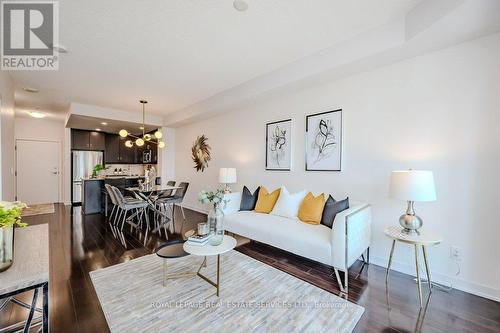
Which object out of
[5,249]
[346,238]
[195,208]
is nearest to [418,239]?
[346,238]

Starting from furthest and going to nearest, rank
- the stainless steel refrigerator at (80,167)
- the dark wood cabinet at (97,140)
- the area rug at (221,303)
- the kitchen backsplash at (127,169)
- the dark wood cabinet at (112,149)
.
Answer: the kitchen backsplash at (127,169) < the dark wood cabinet at (112,149) < the dark wood cabinet at (97,140) < the stainless steel refrigerator at (80,167) < the area rug at (221,303)

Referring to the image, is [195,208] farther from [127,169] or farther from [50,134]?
[50,134]

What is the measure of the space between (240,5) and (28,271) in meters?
2.50

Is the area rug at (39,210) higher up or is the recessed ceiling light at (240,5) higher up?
the recessed ceiling light at (240,5)

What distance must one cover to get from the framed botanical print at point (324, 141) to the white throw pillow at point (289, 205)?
0.50 m

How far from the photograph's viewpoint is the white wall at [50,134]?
657cm

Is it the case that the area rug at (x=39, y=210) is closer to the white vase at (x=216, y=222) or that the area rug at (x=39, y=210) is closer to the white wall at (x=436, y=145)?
the white vase at (x=216, y=222)

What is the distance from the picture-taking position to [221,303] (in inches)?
77.5

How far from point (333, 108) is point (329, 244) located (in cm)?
194

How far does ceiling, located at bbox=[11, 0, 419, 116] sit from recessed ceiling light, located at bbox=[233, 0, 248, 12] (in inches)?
1.9

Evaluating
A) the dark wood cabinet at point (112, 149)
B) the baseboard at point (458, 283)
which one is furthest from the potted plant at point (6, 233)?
the dark wood cabinet at point (112, 149)

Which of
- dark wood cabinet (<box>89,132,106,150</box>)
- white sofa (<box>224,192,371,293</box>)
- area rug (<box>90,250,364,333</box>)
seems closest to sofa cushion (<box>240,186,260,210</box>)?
white sofa (<box>224,192,371,293</box>)

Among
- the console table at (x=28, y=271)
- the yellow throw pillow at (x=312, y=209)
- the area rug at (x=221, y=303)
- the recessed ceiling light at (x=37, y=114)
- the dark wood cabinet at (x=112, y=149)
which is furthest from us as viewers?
the dark wood cabinet at (x=112, y=149)

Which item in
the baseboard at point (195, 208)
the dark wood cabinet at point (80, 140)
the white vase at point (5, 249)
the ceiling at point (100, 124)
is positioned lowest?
the baseboard at point (195, 208)
